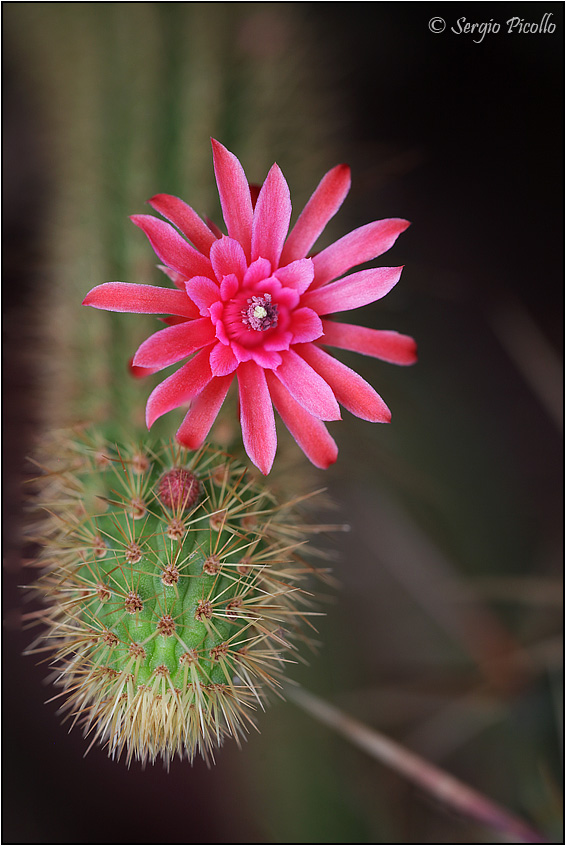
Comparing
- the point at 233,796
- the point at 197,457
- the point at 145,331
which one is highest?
the point at 145,331

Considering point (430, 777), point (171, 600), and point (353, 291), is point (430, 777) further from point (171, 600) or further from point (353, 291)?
point (353, 291)

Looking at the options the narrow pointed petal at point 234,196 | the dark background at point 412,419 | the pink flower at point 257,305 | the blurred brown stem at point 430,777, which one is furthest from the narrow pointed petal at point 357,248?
the dark background at point 412,419

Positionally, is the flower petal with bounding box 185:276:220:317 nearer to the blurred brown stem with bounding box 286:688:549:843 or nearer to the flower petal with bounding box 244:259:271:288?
the flower petal with bounding box 244:259:271:288

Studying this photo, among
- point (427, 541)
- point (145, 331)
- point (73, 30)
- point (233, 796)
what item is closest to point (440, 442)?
point (427, 541)

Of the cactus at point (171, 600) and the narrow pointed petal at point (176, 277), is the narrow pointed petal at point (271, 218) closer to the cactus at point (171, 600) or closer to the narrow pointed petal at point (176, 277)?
the narrow pointed petal at point (176, 277)

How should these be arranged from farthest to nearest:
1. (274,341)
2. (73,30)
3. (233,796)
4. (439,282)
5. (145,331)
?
(439,282), (233,796), (73,30), (145,331), (274,341)

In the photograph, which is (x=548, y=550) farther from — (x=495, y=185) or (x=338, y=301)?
(x=338, y=301)

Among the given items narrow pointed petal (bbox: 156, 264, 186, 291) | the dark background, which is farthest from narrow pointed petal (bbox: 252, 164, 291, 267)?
the dark background
